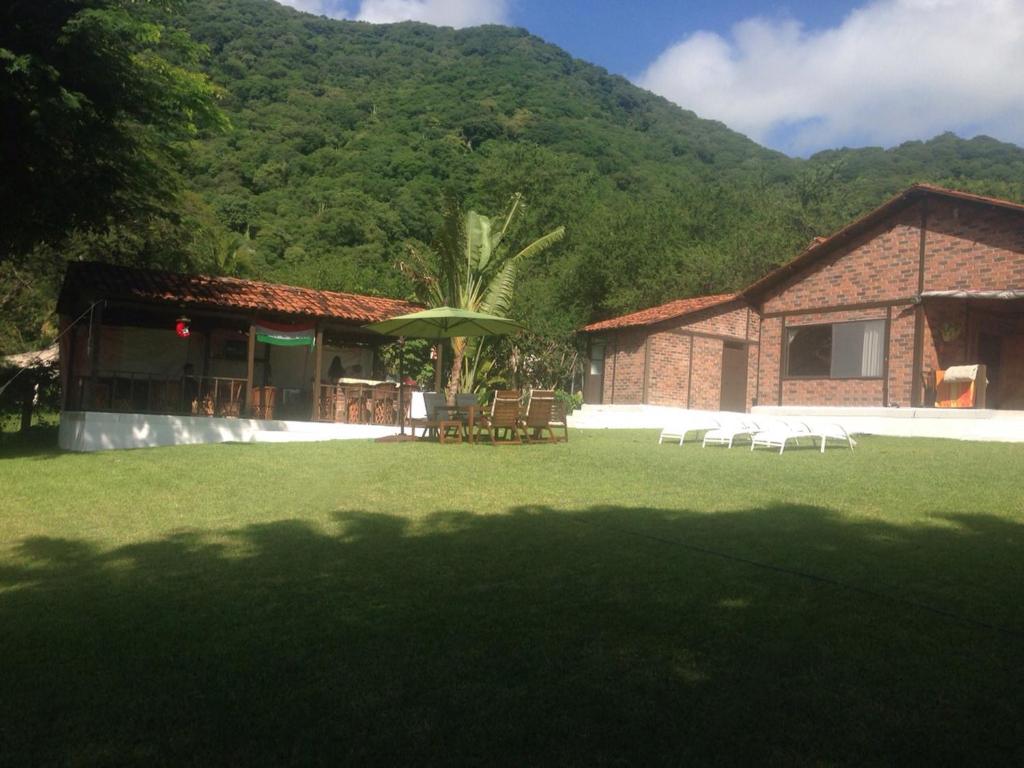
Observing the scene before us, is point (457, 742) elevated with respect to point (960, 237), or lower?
lower

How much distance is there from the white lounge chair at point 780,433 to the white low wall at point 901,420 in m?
4.25

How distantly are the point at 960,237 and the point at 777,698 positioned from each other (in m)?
17.9

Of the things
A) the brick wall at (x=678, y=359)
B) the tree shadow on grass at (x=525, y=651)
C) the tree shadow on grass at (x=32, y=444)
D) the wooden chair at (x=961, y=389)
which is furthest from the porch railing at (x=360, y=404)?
the tree shadow on grass at (x=525, y=651)

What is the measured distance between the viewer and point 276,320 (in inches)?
706

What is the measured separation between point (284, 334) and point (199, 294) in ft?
6.25

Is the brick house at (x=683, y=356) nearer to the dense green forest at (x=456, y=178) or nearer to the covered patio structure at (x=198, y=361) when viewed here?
the dense green forest at (x=456, y=178)

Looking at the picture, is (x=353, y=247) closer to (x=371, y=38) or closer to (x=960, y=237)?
(x=960, y=237)

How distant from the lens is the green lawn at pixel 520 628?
3.00 metres

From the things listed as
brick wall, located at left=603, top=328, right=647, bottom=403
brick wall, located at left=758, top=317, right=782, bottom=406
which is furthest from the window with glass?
brick wall, located at left=603, top=328, right=647, bottom=403

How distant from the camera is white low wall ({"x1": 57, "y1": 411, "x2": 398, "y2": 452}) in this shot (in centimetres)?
1490

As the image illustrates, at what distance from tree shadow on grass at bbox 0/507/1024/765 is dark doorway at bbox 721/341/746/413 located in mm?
20209

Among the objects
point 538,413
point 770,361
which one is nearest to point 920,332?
point 770,361

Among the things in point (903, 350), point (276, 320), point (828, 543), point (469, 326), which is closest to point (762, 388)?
point (903, 350)

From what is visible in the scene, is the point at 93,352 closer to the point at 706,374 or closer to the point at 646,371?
the point at 646,371
